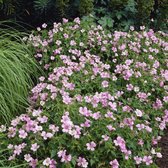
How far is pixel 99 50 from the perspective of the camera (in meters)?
4.39

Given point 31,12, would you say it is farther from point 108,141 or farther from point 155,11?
point 108,141

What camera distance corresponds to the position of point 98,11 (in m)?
A: 5.20

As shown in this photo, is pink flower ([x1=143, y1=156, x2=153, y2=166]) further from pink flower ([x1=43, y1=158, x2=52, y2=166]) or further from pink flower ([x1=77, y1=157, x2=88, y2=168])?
pink flower ([x1=43, y1=158, x2=52, y2=166])

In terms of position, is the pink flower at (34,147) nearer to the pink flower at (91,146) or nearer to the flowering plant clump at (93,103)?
the flowering plant clump at (93,103)

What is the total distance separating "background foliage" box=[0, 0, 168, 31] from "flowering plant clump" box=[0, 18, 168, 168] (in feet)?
1.50

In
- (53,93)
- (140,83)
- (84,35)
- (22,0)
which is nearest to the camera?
(53,93)

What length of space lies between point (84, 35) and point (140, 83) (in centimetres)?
88

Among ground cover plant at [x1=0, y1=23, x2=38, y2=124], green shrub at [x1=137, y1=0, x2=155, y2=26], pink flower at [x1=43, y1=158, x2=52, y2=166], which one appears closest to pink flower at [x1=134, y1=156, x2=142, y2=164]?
pink flower at [x1=43, y1=158, x2=52, y2=166]

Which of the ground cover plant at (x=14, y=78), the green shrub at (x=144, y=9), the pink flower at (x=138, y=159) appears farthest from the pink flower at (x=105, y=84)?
the green shrub at (x=144, y=9)

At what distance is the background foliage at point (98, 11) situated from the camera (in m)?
5.01

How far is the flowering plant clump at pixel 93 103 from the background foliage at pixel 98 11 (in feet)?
1.50

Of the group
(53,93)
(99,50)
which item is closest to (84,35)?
(99,50)

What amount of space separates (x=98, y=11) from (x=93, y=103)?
2212mm

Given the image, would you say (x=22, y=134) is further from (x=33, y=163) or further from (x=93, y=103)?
(x=93, y=103)
